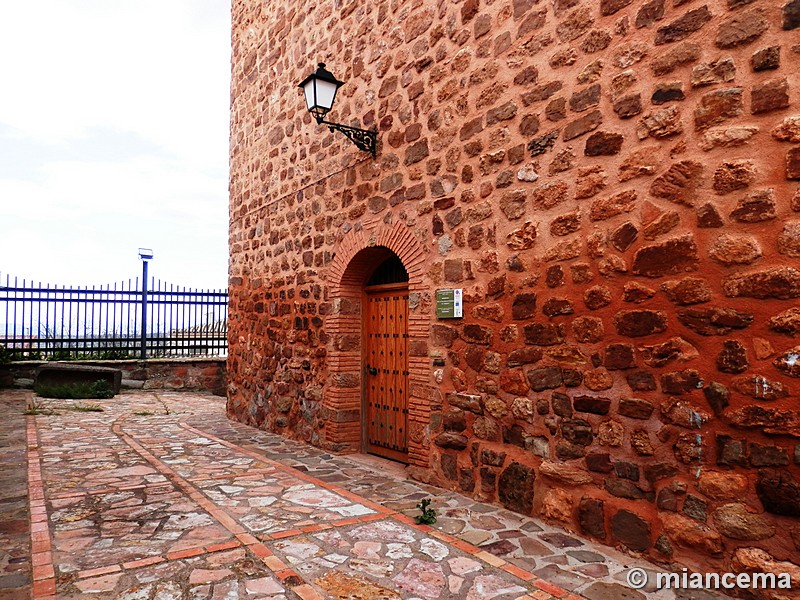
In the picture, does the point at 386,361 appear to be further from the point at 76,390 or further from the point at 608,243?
the point at 76,390

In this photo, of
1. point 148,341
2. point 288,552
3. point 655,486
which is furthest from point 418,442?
point 148,341

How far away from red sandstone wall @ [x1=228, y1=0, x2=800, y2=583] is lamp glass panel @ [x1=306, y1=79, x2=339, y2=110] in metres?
0.48

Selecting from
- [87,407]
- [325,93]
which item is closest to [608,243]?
[325,93]

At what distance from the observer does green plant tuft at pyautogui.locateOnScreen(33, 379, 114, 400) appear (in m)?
10.7

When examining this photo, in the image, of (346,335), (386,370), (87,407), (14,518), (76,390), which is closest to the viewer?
(14,518)

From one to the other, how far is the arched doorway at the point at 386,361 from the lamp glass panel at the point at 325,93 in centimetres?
164

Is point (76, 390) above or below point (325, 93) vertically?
below

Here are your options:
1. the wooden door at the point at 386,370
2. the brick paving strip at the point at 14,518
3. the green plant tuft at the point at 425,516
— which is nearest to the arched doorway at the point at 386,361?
the wooden door at the point at 386,370

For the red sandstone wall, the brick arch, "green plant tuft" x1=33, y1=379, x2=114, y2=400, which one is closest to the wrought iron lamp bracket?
the red sandstone wall

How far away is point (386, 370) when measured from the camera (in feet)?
20.0

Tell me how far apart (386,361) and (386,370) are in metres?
0.09

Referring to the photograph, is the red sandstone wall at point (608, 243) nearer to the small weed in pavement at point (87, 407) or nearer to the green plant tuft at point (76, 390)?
the small weed in pavement at point (87, 407)

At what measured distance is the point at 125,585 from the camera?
2961 mm

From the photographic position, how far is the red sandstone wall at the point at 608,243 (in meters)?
2.88
